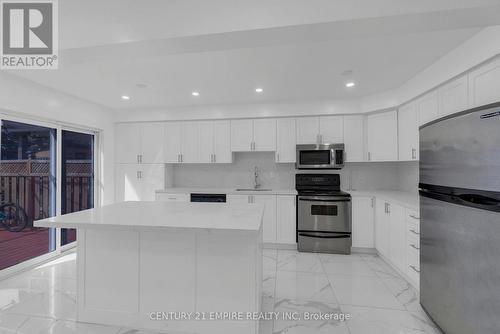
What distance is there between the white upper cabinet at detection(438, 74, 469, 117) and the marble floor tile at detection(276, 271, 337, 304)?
219 centimetres

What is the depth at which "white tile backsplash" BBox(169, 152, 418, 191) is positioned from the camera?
4.00m

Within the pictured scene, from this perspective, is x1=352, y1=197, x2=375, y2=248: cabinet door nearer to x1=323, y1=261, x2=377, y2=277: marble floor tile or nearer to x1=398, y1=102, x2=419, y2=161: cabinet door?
x1=323, y1=261, x2=377, y2=277: marble floor tile

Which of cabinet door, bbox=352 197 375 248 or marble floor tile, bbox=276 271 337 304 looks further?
cabinet door, bbox=352 197 375 248

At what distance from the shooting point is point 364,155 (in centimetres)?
378

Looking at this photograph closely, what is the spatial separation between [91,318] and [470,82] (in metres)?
3.81

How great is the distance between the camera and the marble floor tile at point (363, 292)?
2242mm

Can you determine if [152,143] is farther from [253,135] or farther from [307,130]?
[307,130]

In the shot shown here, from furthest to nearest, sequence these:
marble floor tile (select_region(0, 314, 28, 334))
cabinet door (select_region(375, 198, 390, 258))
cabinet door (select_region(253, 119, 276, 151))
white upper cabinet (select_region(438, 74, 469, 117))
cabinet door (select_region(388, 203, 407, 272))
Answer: cabinet door (select_region(253, 119, 276, 151)) < cabinet door (select_region(375, 198, 390, 258)) < cabinet door (select_region(388, 203, 407, 272)) < white upper cabinet (select_region(438, 74, 469, 117)) < marble floor tile (select_region(0, 314, 28, 334))

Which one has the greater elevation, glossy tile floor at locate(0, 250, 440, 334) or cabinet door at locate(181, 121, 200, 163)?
cabinet door at locate(181, 121, 200, 163)

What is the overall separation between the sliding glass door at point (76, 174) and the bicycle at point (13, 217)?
1.55ft

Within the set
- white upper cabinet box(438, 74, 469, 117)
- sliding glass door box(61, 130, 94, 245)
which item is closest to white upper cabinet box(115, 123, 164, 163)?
sliding glass door box(61, 130, 94, 245)

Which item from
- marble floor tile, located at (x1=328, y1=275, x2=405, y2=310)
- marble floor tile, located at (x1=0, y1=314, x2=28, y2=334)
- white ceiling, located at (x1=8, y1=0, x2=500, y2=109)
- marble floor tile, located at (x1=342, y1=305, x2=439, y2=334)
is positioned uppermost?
white ceiling, located at (x1=8, y1=0, x2=500, y2=109)

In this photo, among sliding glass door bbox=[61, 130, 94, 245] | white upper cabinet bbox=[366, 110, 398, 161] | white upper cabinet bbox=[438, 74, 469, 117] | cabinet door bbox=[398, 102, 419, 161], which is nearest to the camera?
white upper cabinet bbox=[438, 74, 469, 117]

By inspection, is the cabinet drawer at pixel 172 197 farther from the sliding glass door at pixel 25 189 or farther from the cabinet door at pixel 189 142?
the sliding glass door at pixel 25 189
